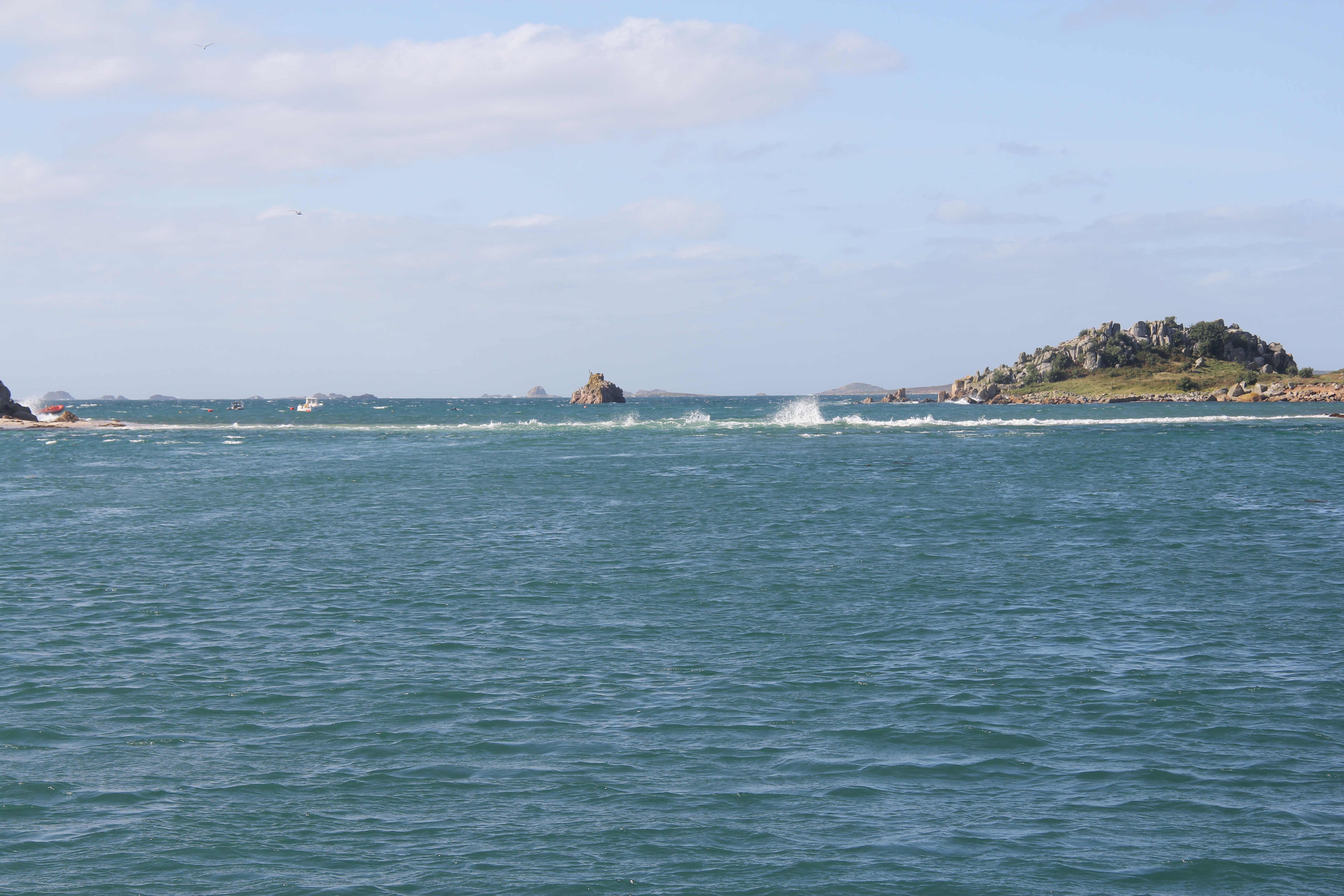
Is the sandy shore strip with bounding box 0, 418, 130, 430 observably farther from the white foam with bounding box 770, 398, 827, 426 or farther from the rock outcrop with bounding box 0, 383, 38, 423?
the white foam with bounding box 770, 398, 827, 426

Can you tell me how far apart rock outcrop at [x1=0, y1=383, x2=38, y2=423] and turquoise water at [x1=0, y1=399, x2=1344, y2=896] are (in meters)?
102

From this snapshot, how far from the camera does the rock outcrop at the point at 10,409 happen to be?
132625mm

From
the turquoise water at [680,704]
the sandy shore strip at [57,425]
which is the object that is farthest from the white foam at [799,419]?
the turquoise water at [680,704]

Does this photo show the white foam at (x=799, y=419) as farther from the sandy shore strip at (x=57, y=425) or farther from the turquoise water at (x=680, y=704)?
the turquoise water at (x=680, y=704)

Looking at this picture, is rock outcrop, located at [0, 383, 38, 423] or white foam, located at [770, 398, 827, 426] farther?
white foam, located at [770, 398, 827, 426]

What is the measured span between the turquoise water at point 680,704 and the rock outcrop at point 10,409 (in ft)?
334

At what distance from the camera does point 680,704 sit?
19.3 m

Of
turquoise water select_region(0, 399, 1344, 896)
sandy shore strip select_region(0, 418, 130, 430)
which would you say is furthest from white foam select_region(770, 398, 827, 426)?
turquoise water select_region(0, 399, 1344, 896)

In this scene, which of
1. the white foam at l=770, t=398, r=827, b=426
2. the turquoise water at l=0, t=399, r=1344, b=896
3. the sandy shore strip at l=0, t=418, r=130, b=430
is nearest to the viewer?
the turquoise water at l=0, t=399, r=1344, b=896

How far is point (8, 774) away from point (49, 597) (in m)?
15.6

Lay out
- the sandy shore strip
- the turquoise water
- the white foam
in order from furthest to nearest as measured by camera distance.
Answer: the white foam
the sandy shore strip
the turquoise water

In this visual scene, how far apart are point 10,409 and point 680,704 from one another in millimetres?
142652

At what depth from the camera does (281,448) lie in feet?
334

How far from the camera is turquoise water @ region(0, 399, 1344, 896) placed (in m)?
13.3
